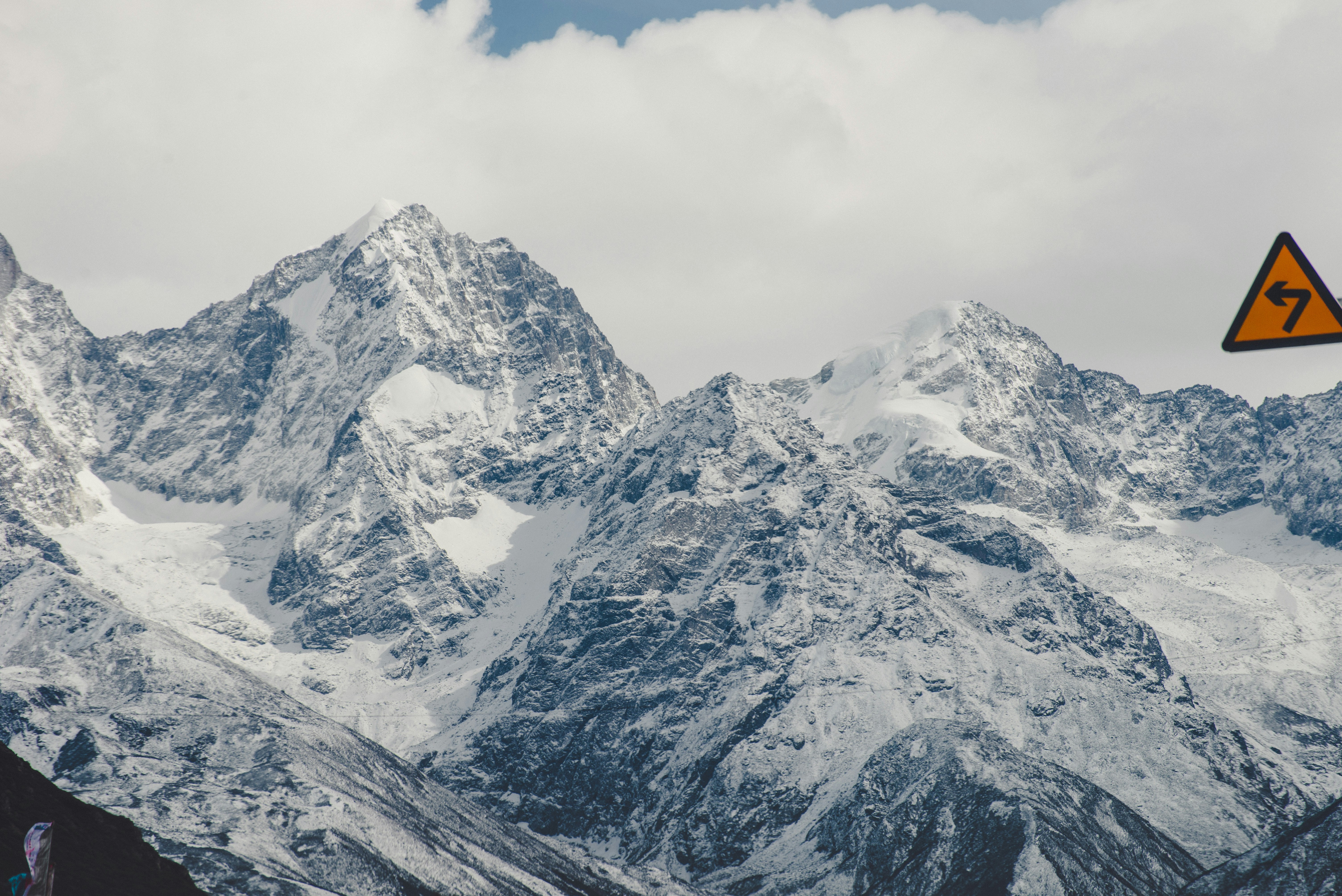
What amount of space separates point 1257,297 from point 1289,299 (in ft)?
1.53

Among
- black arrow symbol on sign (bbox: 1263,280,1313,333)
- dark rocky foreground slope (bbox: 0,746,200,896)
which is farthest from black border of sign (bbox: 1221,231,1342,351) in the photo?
dark rocky foreground slope (bbox: 0,746,200,896)

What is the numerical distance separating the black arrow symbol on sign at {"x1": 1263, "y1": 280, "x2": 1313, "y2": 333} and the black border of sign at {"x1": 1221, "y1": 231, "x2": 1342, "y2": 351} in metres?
0.17

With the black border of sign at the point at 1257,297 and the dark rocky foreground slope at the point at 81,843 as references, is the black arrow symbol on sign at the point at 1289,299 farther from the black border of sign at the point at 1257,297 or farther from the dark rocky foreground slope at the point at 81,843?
the dark rocky foreground slope at the point at 81,843

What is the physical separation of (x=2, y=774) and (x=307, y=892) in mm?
63081

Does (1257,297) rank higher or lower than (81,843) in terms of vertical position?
higher

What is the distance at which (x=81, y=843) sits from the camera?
508 ft

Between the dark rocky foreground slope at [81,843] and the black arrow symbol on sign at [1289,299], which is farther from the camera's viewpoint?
the dark rocky foreground slope at [81,843]

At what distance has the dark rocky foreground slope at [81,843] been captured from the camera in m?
136

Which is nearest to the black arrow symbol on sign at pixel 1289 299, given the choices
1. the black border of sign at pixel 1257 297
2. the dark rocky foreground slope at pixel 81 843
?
the black border of sign at pixel 1257 297

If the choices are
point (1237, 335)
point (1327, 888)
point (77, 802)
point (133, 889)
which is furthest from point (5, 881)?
point (1327, 888)

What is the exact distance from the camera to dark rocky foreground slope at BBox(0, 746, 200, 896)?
Answer: 446 ft

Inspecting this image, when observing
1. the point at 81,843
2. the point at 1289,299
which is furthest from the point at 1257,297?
the point at 81,843

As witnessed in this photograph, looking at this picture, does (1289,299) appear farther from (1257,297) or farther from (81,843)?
(81,843)

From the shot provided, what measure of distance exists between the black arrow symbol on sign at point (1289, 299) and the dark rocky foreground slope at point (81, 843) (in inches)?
5243
